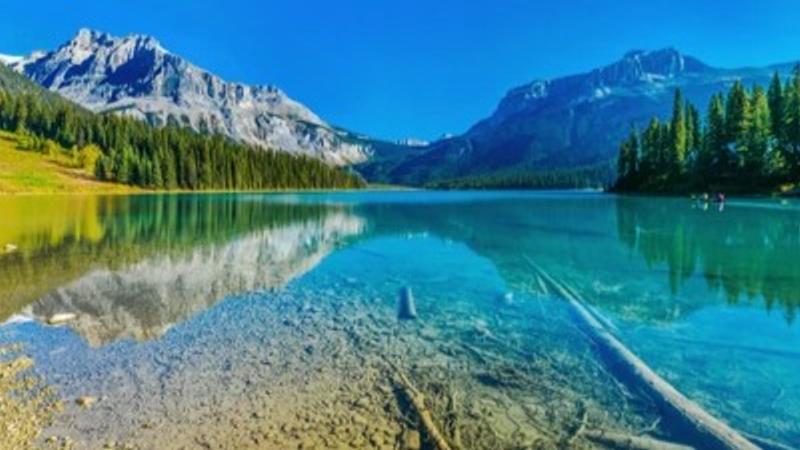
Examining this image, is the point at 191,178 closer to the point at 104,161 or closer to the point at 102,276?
the point at 104,161

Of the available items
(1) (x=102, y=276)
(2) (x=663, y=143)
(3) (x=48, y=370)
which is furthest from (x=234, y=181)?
(3) (x=48, y=370)

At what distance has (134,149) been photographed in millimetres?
164625

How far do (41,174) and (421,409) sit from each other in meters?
147

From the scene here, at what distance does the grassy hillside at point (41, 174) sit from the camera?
111 meters

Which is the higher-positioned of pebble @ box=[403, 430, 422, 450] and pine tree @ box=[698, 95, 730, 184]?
pine tree @ box=[698, 95, 730, 184]

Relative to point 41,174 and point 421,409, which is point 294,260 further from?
point 41,174

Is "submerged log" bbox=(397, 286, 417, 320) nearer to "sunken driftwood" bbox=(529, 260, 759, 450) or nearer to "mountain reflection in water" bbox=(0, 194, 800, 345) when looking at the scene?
"mountain reflection in water" bbox=(0, 194, 800, 345)

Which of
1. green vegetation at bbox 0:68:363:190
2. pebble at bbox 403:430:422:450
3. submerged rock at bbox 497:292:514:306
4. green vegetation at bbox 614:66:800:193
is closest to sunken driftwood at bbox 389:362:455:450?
pebble at bbox 403:430:422:450

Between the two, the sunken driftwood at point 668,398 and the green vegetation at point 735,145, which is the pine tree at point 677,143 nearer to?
the green vegetation at point 735,145

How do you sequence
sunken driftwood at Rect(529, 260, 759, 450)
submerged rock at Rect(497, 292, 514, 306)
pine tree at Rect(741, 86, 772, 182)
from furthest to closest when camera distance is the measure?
pine tree at Rect(741, 86, 772, 182) → submerged rock at Rect(497, 292, 514, 306) → sunken driftwood at Rect(529, 260, 759, 450)

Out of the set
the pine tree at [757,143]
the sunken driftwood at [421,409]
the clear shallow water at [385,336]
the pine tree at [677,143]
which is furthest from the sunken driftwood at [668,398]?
the pine tree at [677,143]

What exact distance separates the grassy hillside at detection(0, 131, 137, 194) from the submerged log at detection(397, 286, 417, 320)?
10669 cm

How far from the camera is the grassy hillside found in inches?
4387

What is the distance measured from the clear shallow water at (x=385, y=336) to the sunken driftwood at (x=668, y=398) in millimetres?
368
